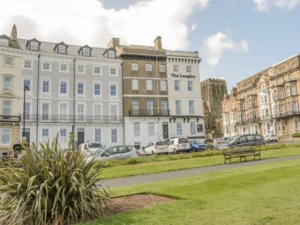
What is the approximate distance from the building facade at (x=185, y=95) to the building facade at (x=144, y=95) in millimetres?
1088

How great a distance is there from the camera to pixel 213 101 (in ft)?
306

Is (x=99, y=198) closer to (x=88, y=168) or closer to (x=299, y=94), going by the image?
(x=88, y=168)

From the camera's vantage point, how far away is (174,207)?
6.44 meters

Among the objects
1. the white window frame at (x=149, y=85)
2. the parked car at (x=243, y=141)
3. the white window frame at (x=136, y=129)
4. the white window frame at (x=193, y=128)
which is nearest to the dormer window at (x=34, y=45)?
the white window frame at (x=149, y=85)

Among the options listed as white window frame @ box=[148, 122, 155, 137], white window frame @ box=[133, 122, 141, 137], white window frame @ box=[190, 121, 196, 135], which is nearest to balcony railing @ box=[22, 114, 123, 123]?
white window frame @ box=[133, 122, 141, 137]

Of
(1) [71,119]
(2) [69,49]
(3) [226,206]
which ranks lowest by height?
(3) [226,206]

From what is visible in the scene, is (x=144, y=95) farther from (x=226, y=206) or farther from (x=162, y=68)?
(x=226, y=206)

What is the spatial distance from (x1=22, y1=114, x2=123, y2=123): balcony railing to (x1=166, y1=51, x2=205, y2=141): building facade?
362 inches

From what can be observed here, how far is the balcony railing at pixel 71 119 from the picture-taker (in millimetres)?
36594

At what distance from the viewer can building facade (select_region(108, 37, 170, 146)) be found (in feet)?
136

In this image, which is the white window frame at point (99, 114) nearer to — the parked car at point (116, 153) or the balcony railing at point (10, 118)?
the balcony railing at point (10, 118)

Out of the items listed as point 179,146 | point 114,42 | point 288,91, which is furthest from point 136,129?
point 288,91

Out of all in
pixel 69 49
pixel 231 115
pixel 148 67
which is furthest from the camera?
pixel 231 115

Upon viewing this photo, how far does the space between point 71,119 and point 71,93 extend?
3745mm
